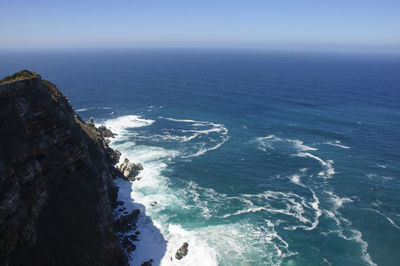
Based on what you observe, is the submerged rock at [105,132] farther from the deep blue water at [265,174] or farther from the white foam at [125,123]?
the white foam at [125,123]

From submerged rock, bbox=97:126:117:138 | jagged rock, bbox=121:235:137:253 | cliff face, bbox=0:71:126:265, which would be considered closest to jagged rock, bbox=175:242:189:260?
jagged rock, bbox=121:235:137:253

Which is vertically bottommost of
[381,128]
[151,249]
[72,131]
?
[151,249]

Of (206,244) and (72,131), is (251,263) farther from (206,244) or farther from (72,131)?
(72,131)

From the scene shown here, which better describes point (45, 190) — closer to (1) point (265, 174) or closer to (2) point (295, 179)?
(1) point (265, 174)

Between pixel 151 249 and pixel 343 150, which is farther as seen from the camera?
pixel 343 150

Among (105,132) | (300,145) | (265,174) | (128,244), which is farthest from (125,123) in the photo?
(300,145)

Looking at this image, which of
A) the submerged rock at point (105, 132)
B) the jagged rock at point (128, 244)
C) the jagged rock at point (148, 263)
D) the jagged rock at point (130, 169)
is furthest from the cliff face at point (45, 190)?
the submerged rock at point (105, 132)

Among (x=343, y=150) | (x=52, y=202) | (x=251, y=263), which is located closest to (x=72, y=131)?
(x=52, y=202)
